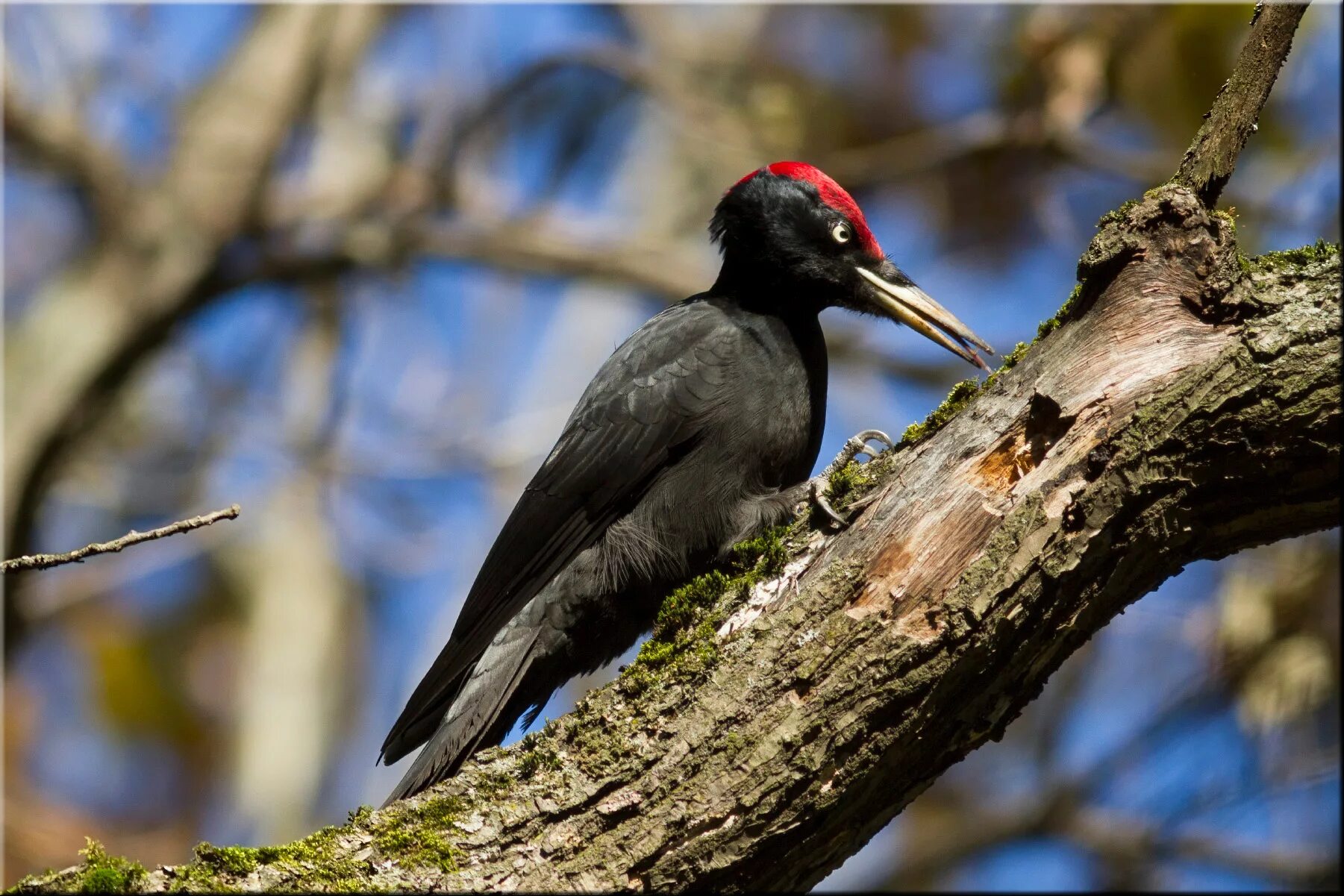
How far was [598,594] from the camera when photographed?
396 centimetres

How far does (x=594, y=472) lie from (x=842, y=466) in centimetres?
92

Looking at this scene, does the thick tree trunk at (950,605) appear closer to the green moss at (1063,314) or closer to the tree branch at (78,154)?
the green moss at (1063,314)

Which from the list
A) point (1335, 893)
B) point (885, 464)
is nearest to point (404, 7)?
point (885, 464)

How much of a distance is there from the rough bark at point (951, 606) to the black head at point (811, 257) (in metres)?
1.72

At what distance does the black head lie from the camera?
15.2ft

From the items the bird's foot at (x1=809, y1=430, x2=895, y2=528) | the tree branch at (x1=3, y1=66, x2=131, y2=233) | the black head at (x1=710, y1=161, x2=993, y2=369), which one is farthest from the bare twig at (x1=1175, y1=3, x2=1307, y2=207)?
the tree branch at (x1=3, y1=66, x2=131, y2=233)

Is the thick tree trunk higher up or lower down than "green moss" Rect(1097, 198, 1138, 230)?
lower down

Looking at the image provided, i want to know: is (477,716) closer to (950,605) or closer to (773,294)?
(950,605)

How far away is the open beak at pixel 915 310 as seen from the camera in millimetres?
4262

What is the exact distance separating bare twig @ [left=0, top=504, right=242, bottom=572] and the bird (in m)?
1.08

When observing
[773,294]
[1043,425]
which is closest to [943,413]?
[1043,425]

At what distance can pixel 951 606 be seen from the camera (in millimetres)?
2635

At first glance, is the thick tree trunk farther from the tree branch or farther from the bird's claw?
the tree branch

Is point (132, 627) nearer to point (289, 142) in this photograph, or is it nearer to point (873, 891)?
point (289, 142)
